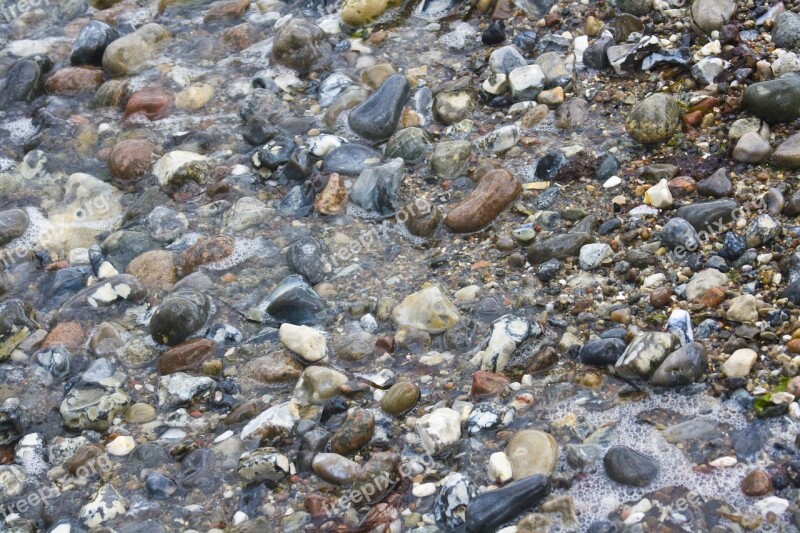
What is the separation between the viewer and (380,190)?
4.54 meters

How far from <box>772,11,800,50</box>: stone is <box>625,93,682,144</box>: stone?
0.73 metres

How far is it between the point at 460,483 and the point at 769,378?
48.9 inches

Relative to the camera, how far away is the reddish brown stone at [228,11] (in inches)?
262

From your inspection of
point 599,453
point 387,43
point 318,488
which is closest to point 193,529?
point 318,488

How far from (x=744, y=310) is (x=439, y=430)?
52.4 inches

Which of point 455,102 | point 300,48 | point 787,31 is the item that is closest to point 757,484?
point 787,31

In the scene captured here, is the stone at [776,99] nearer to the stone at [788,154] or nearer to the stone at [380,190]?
the stone at [788,154]

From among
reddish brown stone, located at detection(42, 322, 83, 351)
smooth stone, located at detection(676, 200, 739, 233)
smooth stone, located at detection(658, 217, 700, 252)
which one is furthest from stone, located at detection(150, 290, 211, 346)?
smooth stone, located at detection(676, 200, 739, 233)

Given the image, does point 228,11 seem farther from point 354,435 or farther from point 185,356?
point 354,435

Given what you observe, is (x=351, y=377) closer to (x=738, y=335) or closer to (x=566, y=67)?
(x=738, y=335)

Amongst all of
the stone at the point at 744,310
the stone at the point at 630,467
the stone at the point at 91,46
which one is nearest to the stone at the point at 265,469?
the stone at the point at 630,467

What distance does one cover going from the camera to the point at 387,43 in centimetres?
593

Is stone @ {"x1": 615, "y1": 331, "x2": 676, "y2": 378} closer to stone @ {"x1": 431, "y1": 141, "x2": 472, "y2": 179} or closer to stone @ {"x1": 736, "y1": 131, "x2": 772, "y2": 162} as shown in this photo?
stone @ {"x1": 736, "y1": 131, "x2": 772, "y2": 162}

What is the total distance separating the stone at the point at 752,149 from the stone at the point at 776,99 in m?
0.18
